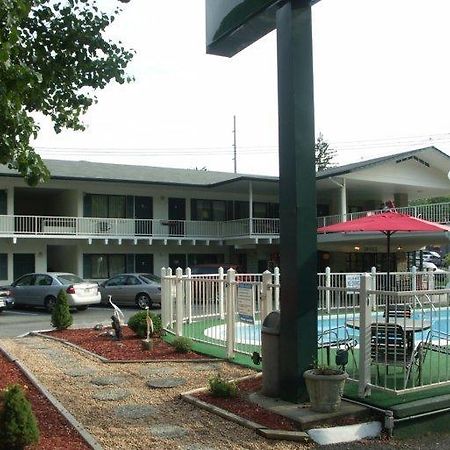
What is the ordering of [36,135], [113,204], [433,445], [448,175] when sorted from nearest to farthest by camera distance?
[433,445]
[36,135]
[113,204]
[448,175]

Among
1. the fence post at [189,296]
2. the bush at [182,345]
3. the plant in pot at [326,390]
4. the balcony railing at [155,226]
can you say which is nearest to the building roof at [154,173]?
the balcony railing at [155,226]

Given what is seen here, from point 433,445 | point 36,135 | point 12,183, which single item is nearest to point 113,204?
point 12,183

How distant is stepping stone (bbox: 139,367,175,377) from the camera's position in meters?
8.79

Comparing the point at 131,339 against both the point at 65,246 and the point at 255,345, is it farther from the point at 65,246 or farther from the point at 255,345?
the point at 65,246

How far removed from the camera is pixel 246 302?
9.42 m

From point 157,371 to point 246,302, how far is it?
5.84 feet

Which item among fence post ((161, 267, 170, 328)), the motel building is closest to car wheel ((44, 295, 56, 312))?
the motel building

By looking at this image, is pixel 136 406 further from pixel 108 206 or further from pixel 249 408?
pixel 108 206

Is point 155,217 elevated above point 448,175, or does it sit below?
below

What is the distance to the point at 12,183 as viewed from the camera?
92.3 ft

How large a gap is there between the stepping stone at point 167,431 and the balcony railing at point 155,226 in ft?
72.8

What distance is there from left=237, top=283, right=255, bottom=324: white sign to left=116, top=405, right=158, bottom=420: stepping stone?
9.18 ft

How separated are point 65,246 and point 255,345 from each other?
23.5m

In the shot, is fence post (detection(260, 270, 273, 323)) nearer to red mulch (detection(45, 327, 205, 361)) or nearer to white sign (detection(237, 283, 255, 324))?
white sign (detection(237, 283, 255, 324))
